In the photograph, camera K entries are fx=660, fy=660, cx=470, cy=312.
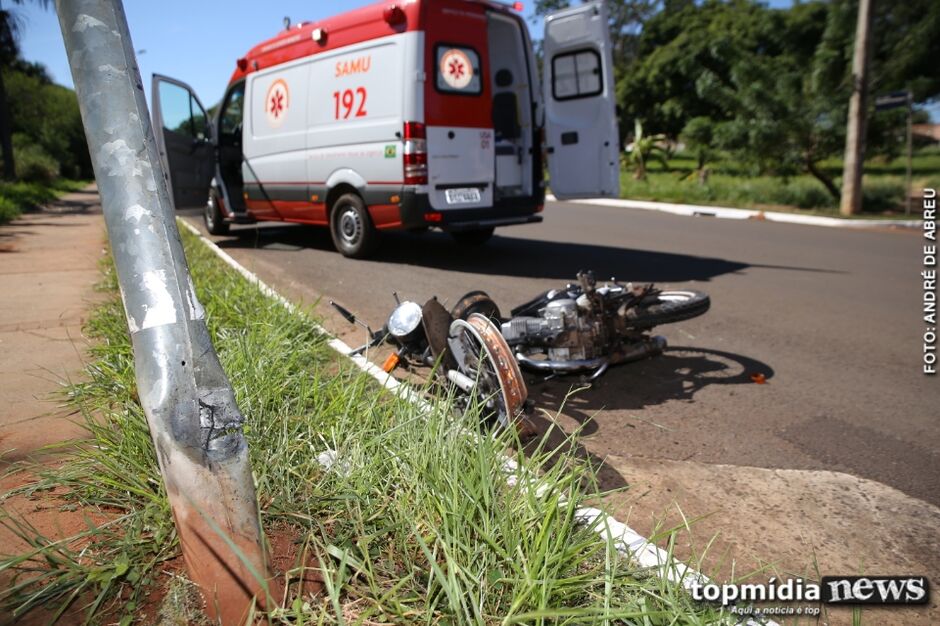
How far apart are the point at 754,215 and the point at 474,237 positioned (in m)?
8.15

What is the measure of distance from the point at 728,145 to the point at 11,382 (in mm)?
18497

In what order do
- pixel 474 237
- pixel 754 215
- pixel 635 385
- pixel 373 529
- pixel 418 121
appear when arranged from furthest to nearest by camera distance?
pixel 754 215
pixel 474 237
pixel 418 121
pixel 635 385
pixel 373 529

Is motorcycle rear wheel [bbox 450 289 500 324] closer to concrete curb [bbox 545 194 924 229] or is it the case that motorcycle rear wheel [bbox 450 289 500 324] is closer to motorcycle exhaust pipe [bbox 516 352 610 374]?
motorcycle exhaust pipe [bbox 516 352 610 374]

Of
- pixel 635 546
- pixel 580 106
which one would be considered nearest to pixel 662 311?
pixel 635 546

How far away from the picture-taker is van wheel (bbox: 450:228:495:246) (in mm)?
9266

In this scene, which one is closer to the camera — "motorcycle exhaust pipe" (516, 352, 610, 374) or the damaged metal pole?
the damaged metal pole

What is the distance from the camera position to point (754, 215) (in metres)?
14.5

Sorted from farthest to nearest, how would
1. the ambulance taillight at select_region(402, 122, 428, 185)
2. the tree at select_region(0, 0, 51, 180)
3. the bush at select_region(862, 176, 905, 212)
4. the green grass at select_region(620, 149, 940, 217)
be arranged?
the tree at select_region(0, 0, 51, 180) < the green grass at select_region(620, 149, 940, 217) < the bush at select_region(862, 176, 905, 212) < the ambulance taillight at select_region(402, 122, 428, 185)

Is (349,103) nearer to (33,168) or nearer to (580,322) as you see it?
(580,322)

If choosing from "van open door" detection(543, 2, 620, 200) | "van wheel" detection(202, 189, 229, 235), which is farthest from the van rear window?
"van wheel" detection(202, 189, 229, 235)

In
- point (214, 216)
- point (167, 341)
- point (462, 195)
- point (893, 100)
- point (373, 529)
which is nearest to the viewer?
point (167, 341)

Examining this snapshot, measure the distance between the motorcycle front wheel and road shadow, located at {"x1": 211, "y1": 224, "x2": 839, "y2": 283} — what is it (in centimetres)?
282

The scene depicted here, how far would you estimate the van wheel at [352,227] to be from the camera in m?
7.82

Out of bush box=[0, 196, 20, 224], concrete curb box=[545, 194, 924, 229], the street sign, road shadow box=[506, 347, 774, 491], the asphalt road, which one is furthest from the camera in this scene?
bush box=[0, 196, 20, 224]
